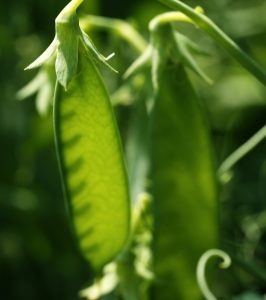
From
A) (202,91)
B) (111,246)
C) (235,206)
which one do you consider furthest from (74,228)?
(202,91)

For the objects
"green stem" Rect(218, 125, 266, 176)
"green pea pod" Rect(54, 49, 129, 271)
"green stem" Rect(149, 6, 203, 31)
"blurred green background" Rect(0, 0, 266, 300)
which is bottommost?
"blurred green background" Rect(0, 0, 266, 300)

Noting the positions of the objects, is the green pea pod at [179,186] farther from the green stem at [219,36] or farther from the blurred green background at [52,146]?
the blurred green background at [52,146]

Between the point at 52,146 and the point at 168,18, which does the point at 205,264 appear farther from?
the point at 52,146

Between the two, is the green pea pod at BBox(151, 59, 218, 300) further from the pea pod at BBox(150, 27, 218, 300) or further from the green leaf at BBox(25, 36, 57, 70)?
the green leaf at BBox(25, 36, 57, 70)

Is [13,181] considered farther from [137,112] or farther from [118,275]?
[118,275]

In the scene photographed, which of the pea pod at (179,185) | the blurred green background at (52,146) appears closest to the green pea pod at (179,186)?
the pea pod at (179,185)

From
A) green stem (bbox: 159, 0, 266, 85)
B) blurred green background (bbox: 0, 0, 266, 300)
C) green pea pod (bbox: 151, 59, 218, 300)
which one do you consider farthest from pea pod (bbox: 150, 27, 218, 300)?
blurred green background (bbox: 0, 0, 266, 300)

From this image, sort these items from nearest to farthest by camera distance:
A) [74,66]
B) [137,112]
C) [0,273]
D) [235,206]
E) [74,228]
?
[74,66]
[74,228]
[137,112]
[235,206]
[0,273]

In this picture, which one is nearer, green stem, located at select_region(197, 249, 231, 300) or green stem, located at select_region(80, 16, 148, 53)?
green stem, located at select_region(197, 249, 231, 300)
